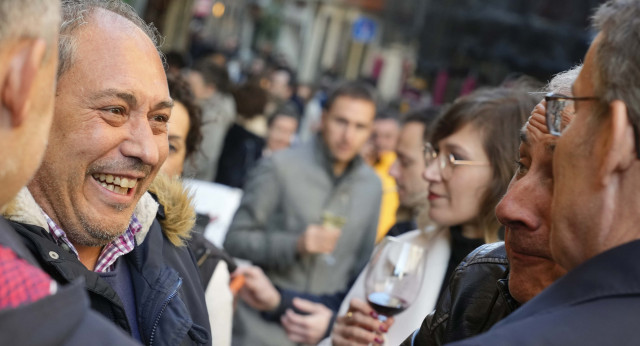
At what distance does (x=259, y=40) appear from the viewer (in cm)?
4400

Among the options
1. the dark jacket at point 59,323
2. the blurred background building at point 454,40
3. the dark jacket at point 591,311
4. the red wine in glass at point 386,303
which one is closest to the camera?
the dark jacket at point 59,323

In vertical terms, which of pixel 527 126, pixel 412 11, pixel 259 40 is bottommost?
pixel 259 40

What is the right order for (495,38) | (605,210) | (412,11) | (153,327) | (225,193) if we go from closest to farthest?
(605,210)
(153,327)
(225,193)
(495,38)
(412,11)

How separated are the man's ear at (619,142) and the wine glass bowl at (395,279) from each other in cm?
152

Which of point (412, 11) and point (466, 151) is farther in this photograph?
point (412, 11)

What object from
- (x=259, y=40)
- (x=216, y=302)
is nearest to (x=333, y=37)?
(x=259, y=40)

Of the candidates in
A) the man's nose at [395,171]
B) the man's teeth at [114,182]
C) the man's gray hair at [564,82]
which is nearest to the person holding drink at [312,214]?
the man's nose at [395,171]

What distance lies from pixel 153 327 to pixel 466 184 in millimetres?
1698

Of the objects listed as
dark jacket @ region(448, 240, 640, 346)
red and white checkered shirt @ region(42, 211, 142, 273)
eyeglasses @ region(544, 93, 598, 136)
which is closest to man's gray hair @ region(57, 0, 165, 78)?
red and white checkered shirt @ region(42, 211, 142, 273)

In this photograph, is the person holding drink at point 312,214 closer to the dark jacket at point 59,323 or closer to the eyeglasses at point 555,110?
the eyeglasses at point 555,110

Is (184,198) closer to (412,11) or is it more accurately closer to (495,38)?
(495,38)

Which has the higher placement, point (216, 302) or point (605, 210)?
point (605, 210)

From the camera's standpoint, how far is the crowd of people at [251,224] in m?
1.31

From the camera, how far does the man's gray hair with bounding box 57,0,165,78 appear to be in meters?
2.43
